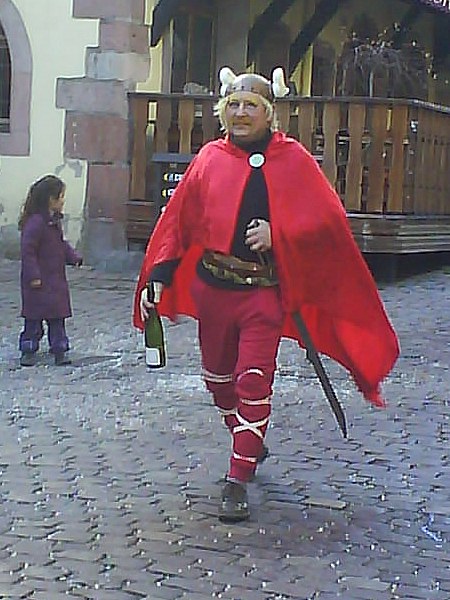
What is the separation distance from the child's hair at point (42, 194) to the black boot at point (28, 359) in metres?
0.84

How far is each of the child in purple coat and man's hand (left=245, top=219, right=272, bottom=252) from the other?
3.73 m

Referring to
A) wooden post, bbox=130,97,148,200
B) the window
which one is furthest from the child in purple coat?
the window

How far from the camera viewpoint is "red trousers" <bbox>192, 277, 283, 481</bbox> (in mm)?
5449

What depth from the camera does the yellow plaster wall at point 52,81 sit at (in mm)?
14117

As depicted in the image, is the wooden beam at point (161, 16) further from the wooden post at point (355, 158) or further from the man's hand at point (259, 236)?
the man's hand at point (259, 236)

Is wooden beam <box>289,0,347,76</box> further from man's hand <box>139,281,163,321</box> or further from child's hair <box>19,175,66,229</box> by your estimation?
man's hand <box>139,281,163,321</box>

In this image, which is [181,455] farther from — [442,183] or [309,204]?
[442,183]

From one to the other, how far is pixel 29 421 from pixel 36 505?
167cm

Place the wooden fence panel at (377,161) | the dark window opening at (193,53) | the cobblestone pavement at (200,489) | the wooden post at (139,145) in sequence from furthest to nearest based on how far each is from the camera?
the dark window opening at (193,53), the wooden post at (139,145), the wooden fence panel at (377,161), the cobblestone pavement at (200,489)

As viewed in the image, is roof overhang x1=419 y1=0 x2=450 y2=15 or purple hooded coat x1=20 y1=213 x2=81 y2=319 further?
roof overhang x1=419 y1=0 x2=450 y2=15

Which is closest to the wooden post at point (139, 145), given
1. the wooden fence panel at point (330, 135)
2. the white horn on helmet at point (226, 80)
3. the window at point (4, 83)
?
the window at point (4, 83)

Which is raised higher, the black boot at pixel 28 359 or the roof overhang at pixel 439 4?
the roof overhang at pixel 439 4

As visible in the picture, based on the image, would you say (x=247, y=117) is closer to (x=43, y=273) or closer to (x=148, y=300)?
(x=148, y=300)

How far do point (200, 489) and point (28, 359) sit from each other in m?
3.46
